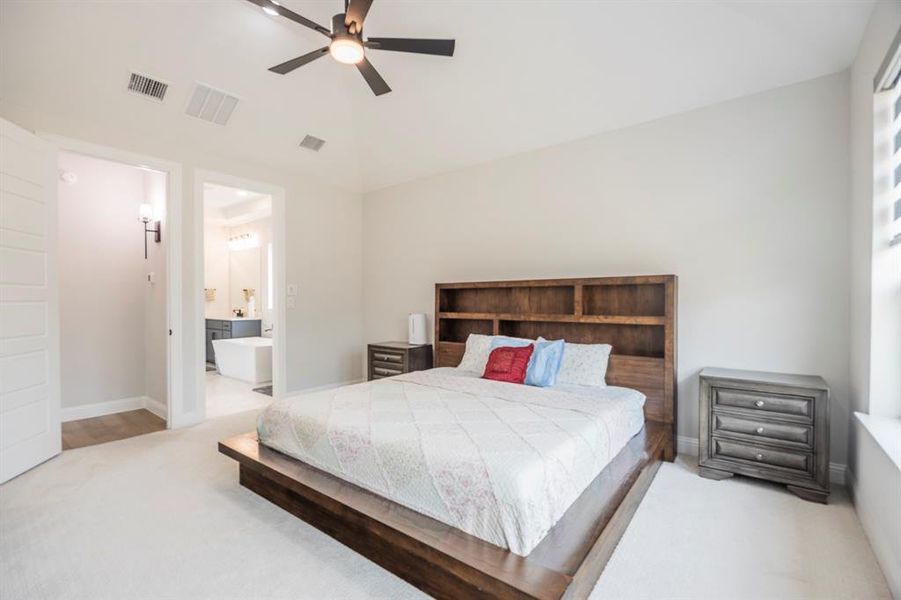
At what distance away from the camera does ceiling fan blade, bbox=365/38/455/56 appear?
2559 millimetres

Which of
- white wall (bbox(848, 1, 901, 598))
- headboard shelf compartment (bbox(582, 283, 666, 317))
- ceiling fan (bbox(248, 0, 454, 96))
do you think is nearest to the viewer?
white wall (bbox(848, 1, 901, 598))

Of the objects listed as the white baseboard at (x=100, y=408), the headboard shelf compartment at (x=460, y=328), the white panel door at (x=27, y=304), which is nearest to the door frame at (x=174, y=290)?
the white panel door at (x=27, y=304)

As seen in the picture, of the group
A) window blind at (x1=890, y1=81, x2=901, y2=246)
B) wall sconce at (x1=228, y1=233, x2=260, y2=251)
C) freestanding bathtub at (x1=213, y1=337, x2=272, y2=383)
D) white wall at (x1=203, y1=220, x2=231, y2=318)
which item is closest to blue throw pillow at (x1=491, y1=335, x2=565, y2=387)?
window blind at (x1=890, y1=81, x2=901, y2=246)

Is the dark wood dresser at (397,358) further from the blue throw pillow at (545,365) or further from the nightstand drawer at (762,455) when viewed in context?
the nightstand drawer at (762,455)

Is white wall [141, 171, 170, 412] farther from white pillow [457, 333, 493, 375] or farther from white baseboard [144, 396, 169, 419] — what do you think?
white pillow [457, 333, 493, 375]

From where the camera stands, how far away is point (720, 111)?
3.23 m

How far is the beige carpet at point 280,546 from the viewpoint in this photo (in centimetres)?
179

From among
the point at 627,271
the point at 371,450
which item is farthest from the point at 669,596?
the point at 627,271

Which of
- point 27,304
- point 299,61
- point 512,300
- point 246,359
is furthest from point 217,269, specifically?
point 299,61

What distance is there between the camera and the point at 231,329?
730cm

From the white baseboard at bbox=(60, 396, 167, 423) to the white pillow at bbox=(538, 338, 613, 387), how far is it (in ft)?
13.3

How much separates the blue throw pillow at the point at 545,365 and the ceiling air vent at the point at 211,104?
359 cm

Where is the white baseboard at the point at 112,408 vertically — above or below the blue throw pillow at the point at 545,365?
below

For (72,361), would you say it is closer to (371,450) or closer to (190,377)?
Result: (190,377)
